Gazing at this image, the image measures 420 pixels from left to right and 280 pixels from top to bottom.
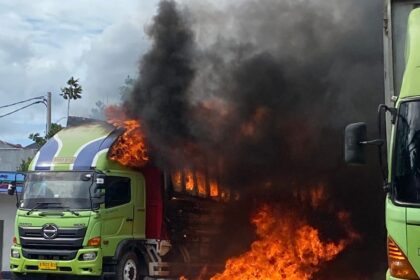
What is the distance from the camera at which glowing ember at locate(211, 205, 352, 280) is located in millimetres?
11492

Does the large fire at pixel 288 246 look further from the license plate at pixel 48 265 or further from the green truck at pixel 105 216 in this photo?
the license plate at pixel 48 265

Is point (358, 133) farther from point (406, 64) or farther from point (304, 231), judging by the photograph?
point (304, 231)

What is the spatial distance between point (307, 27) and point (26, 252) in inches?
284

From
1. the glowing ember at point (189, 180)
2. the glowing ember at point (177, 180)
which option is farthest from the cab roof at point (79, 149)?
the glowing ember at point (189, 180)

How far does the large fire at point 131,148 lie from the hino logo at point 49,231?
181 centimetres

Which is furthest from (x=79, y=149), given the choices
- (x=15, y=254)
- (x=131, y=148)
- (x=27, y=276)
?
(x=27, y=276)

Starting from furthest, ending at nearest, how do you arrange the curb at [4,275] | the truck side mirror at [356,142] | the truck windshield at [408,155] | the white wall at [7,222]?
1. the white wall at [7,222]
2. the curb at [4,275]
3. the truck side mirror at [356,142]
4. the truck windshield at [408,155]

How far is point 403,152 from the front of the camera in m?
5.29

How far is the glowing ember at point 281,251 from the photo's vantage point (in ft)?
37.7

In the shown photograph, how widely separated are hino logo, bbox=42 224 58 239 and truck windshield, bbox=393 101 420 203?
8225 mm

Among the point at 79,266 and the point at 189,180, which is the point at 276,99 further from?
the point at 79,266

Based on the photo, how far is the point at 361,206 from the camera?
11.0m

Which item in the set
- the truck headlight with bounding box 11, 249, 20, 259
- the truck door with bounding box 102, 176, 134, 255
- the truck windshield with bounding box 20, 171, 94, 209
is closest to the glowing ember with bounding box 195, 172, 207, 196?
the truck door with bounding box 102, 176, 134, 255

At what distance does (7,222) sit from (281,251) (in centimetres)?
1183
